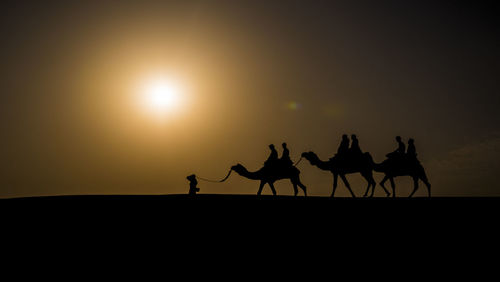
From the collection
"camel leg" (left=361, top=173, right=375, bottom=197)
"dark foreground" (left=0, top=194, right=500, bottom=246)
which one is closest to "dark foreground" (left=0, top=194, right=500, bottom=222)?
"dark foreground" (left=0, top=194, right=500, bottom=246)

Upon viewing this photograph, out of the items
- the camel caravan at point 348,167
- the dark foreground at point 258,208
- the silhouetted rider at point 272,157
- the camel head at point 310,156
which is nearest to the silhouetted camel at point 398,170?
the camel caravan at point 348,167

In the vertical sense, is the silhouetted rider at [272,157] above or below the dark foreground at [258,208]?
above

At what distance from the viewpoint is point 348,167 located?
16.2 meters

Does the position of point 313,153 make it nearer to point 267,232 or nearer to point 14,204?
point 267,232

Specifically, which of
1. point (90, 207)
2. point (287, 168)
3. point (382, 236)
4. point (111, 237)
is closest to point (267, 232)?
point (382, 236)

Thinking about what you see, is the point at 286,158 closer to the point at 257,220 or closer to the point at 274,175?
the point at 274,175

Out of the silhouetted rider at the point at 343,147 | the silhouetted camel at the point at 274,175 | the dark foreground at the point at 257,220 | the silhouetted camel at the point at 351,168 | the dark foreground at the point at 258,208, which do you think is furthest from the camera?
the silhouetted camel at the point at 274,175

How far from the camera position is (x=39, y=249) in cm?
977

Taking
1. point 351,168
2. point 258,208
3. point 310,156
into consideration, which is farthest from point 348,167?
point 258,208

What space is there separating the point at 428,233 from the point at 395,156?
6.31 metres

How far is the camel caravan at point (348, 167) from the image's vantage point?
16.3 m

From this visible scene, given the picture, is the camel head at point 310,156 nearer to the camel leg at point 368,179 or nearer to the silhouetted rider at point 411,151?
the camel leg at point 368,179

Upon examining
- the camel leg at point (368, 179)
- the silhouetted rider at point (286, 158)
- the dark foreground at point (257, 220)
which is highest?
the silhouetted rider at point (286, 158)

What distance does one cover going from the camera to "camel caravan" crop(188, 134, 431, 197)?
16.3 m
